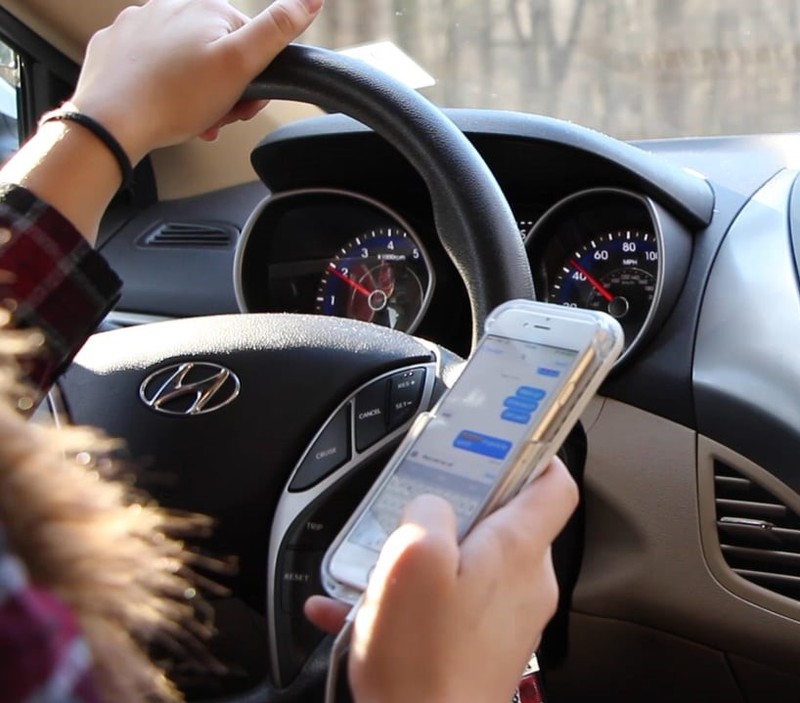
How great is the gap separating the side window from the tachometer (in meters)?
0.60

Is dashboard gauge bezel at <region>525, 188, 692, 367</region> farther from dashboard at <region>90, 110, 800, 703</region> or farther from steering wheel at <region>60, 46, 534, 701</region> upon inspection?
steering wheel at <region>60, 46, 534, 701</region>

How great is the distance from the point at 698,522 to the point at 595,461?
4.8 inches

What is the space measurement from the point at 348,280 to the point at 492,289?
2.54ft

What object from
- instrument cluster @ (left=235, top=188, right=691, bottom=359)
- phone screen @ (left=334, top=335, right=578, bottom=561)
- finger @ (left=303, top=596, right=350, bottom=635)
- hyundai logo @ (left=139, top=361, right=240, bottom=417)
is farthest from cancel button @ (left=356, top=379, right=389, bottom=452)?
instrument cluster @ (left=235, top=188, right=691, bottom=359)

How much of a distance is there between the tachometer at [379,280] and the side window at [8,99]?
0.60 metres

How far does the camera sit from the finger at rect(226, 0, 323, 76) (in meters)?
0.90

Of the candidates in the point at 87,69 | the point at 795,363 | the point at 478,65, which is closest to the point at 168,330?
the point at 87,69

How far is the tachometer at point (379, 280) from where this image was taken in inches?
62.5

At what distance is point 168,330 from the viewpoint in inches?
42.4

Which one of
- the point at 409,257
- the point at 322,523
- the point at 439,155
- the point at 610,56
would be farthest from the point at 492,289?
the point at 610,56

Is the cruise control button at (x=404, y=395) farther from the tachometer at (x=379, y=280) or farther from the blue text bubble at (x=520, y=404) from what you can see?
the tachometer at (x=379, y=280)

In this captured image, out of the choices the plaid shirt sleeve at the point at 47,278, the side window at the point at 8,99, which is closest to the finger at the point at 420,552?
the plaid shirt sleeve at the point at 47,278

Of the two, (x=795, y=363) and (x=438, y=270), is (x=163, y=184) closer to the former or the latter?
(x=438, y=270)

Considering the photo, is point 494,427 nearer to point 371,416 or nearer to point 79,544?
point 371,416
